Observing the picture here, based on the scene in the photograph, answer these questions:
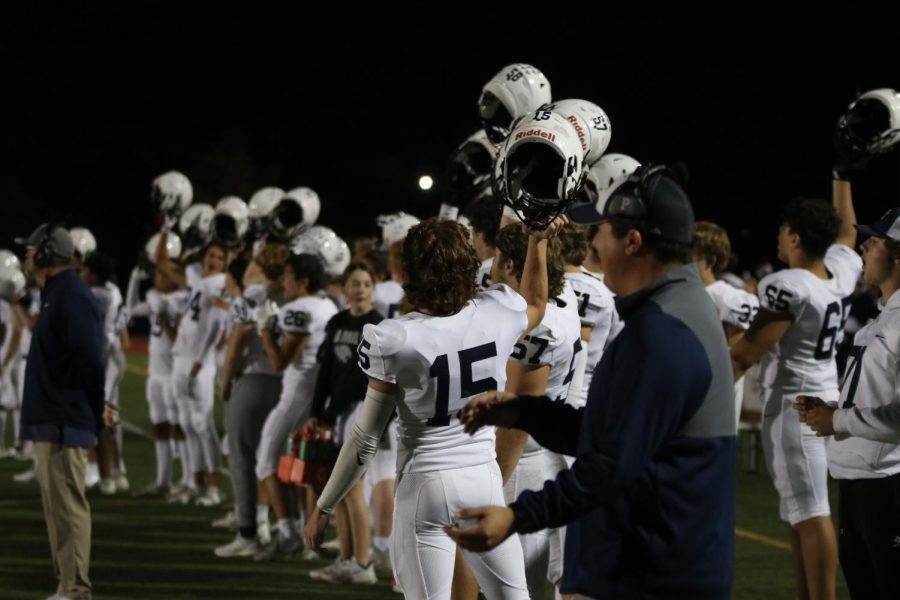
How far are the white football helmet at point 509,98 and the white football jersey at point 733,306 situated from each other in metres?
2.18

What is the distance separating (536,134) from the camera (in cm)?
464

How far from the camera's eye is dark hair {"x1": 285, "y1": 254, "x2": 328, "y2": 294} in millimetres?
8094

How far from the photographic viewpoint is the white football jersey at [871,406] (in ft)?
14.4

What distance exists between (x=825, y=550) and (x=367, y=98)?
134 feet

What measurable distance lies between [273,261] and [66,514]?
262cm

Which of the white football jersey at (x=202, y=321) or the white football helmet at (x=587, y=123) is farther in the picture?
the white football jersey at (x=202, y=321)

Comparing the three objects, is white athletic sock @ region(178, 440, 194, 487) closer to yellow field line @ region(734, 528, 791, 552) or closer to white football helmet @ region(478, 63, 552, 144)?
yellow field line @ region(734, 528, 791, 552)

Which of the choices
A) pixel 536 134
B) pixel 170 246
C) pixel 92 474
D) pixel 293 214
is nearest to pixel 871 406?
pixel 536 134

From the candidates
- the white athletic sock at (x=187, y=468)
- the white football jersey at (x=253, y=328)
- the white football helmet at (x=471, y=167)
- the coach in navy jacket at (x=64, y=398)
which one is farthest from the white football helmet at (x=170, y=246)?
the white football helmet at (x=471, y=167)

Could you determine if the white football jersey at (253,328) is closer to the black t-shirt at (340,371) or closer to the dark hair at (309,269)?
the dark hair at (309,269)

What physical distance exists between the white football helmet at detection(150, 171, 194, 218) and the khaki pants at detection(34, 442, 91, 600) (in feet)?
17.2

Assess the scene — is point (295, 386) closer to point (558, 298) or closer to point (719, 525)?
point (558, 298)

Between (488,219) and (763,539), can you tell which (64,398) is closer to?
(488,219)

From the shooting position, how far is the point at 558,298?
5145mm
